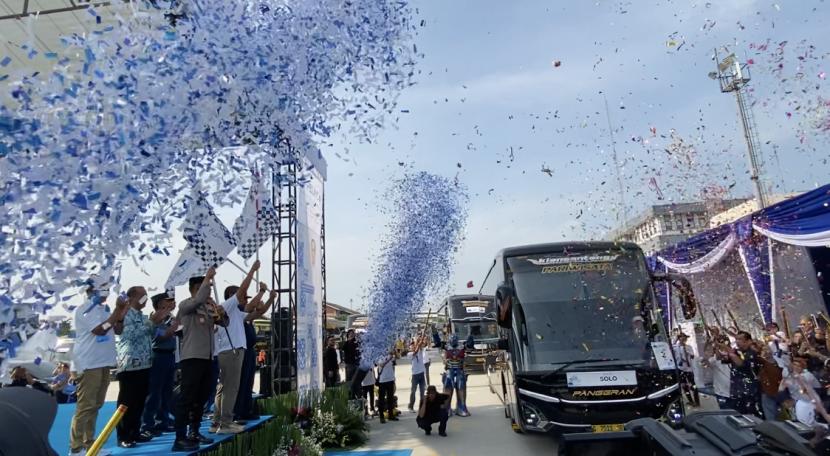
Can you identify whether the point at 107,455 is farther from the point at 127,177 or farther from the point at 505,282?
the point at 505,282

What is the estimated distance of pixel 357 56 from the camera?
163 inches

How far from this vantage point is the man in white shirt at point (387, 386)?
36.9 feet

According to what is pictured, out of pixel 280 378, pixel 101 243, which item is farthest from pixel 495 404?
pixel 101 243

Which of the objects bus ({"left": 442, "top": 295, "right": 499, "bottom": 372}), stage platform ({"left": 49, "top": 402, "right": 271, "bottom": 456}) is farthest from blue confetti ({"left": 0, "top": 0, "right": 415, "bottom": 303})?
bus ({"left": 442, "top": 295, "right": 499, "bottom": 372})

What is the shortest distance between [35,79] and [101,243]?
88cm

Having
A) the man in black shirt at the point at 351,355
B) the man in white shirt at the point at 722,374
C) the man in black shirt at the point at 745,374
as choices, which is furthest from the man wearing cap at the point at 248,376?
the man in white shirt at the point at 722,374

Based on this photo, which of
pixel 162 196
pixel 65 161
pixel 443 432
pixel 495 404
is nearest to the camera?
pixel 65 161

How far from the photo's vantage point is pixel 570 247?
324 inches

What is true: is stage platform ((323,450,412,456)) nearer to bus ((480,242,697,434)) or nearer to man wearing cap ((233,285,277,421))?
man wearing cap ((233,285,277,421))

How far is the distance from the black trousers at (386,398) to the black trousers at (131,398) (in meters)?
6.21

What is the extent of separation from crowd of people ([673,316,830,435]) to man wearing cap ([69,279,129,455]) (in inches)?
294

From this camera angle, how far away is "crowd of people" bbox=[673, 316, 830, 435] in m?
7.03

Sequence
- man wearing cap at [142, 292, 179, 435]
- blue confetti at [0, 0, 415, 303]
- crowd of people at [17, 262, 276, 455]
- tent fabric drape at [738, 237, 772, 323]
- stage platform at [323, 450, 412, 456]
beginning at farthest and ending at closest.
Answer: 1. tent fabric drape at [738, 237, 772, 323]
2. stage platform at [323, 450, 412, 456]
3. man wearing cap at [142, 292, 179, 435]
4. crowd of people at [17, 262, 276, 455]
5. blue confetti at [0, 0, 415, 303]

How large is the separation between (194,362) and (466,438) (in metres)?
5.87
